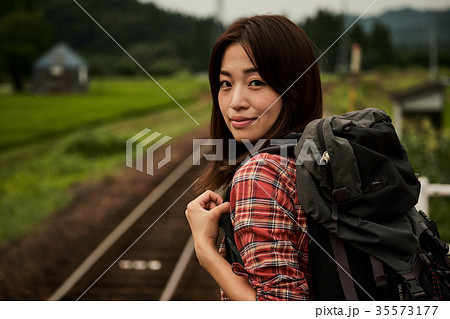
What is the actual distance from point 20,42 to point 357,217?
13.9m

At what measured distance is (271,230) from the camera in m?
0.84

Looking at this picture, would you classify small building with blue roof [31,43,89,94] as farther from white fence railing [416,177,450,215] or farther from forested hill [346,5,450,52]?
white fence railing [416,177,450,215]

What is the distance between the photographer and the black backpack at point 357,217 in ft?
2.68

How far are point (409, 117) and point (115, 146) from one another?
655cm

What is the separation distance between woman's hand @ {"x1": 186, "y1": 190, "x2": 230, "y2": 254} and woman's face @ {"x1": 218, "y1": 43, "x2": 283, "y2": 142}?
0.16 meters

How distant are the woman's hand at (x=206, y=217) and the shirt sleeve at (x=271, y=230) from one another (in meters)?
0.08

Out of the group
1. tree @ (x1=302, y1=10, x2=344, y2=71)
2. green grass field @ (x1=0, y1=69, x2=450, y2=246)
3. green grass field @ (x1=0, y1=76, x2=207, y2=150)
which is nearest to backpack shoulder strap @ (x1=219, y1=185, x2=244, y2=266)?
tree @ (x1=302, y1=10, x2=344, y2=71)

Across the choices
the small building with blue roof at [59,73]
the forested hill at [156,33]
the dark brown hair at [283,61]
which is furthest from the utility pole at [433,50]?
the small building with blue roof at [59,73]

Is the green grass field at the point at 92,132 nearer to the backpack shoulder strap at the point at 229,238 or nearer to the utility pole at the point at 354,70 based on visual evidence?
the utility pole at the point at 354,70

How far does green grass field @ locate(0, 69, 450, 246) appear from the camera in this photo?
209 inches

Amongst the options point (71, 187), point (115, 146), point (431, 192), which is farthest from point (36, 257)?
point (115, 146)

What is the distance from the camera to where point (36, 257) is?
522cm

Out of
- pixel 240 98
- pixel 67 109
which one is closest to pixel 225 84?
pixel 240 98

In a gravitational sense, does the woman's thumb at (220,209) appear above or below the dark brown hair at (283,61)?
below
